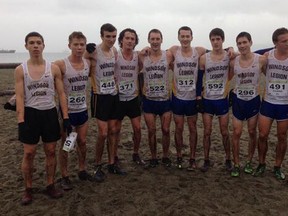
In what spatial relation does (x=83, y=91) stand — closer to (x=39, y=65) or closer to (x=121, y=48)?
(x=39, y=65)

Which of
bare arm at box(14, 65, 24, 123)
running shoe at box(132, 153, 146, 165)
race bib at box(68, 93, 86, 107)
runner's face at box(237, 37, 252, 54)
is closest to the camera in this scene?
bare arm at box(14, 65, 24, 123)

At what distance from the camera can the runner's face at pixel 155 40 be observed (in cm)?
598

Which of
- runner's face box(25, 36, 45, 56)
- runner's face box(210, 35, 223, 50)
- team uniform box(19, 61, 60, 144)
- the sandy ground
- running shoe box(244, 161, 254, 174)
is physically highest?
runner's face box(210, 35, 223, 50)

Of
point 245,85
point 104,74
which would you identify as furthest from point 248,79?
point 104,74

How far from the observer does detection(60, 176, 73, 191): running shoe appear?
17.7 ft

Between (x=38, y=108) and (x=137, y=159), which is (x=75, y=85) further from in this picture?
(x=137, y=159)

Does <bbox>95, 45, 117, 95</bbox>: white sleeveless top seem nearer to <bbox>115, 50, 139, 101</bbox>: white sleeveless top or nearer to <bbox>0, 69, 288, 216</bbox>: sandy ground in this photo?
<bbox>115, 50, 139, 101</bbox>: white sleeveless top

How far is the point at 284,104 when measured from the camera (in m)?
5.57

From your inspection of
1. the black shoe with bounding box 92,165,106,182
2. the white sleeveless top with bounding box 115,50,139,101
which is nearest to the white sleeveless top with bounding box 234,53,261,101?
the white sleeveless top with bounding box 115,50,139,101

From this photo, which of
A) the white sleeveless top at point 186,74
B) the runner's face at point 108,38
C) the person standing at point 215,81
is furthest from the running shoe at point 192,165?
the runner's face at point 108,38

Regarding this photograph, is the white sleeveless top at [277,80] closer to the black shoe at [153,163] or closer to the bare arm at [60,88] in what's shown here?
the black shoe at [153,163]

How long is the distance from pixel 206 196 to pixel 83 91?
2.66 m

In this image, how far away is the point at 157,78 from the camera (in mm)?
6105

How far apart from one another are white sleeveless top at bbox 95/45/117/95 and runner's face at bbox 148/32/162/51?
797 millimetres
